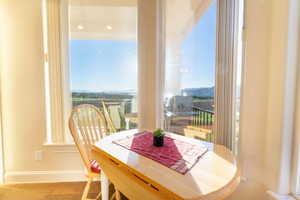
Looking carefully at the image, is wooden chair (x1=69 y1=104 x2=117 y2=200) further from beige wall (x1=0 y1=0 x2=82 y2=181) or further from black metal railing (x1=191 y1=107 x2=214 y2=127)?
black metal railing (x1=191 y1=107 x2=214 y2=127)

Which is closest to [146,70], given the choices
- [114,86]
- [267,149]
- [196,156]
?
[114,86]

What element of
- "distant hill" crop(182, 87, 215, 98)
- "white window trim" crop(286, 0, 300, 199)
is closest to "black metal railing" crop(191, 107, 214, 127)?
"distant hill" crop(182, 87, 215, 98)

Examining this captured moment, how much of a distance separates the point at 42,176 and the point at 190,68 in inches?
94.1

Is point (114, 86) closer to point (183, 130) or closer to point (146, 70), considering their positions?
point (146, 70)

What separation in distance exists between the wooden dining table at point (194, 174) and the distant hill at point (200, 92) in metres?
0.62

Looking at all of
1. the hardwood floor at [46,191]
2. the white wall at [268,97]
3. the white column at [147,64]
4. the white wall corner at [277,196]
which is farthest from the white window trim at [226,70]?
the hardwood floor at [46,191]

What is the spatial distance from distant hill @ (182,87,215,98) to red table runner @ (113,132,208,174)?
0.63m

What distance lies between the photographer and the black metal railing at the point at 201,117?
1.65 metres

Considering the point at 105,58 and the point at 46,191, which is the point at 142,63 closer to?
the point at 105,58

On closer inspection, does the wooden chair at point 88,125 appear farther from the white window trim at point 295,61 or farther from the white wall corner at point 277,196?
the white window trim at point 295,61

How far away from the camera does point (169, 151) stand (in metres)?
1.16

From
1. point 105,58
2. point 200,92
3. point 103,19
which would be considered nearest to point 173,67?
point 200,92

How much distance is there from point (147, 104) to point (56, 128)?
1.29 m

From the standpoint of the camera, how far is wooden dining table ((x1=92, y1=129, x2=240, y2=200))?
2.32 ft
